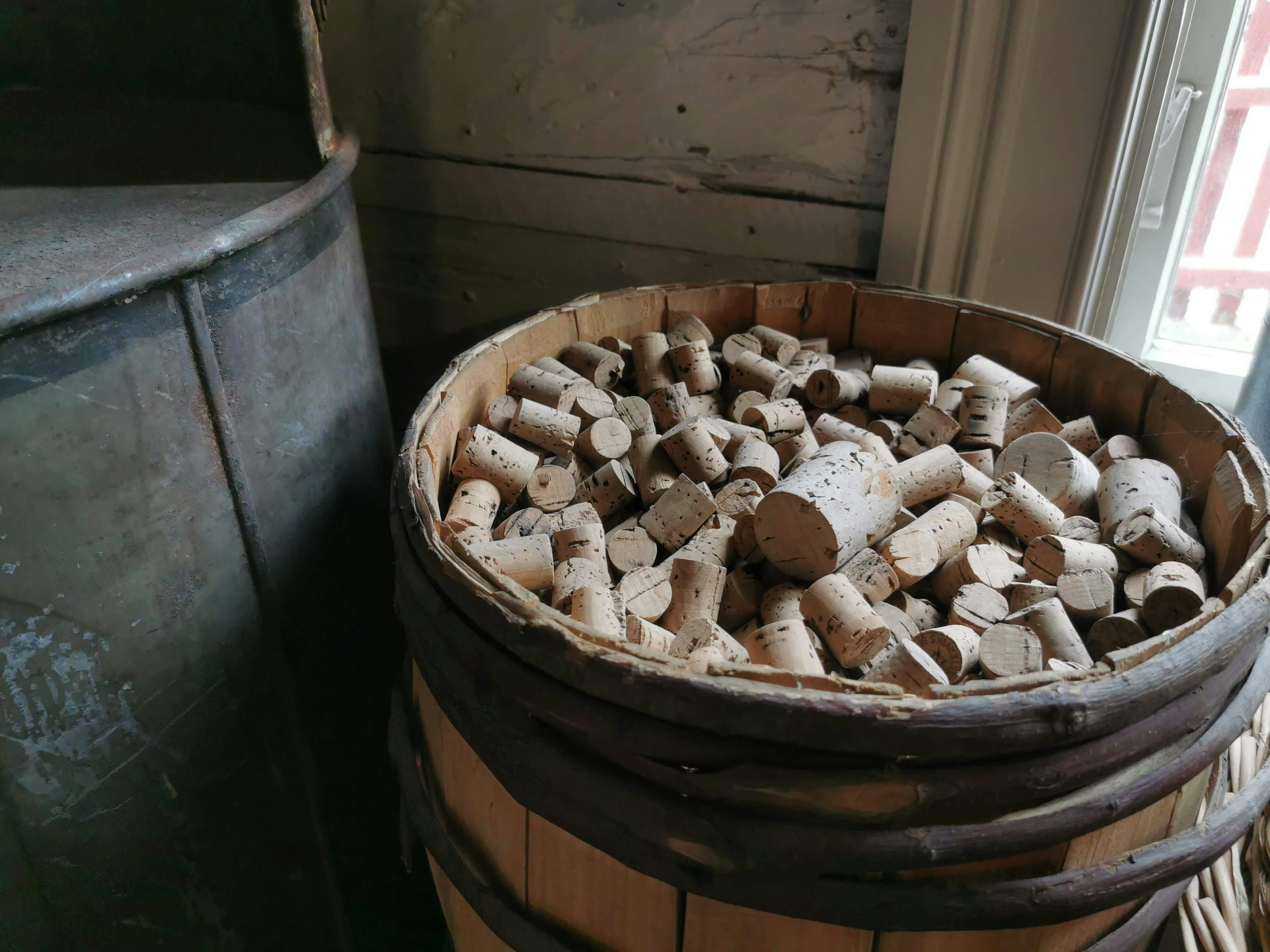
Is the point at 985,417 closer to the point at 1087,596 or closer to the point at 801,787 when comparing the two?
the point at 1087,596

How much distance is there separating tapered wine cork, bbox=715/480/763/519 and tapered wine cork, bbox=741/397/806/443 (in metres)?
0.11

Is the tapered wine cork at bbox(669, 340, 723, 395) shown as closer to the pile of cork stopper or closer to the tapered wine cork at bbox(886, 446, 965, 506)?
the pile of cork stopper

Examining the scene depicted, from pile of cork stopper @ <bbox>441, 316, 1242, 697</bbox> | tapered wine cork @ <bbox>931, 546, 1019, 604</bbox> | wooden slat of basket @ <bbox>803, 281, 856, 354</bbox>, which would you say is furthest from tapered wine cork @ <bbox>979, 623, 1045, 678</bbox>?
wooden slat of basket @ <bbox>803, 281, 856, 354</bbox>

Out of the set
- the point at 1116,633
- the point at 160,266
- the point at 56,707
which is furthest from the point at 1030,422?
the point at 56,707

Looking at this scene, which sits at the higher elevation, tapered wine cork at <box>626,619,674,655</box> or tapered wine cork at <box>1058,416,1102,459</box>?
tapered wine cork at <box>1058,416,1102,459</box>

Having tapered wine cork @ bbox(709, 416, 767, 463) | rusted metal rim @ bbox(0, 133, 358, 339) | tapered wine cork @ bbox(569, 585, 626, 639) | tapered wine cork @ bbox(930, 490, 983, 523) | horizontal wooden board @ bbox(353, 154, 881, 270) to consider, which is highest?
rusted metal rim @ bbox(0, 133, 358, 339)

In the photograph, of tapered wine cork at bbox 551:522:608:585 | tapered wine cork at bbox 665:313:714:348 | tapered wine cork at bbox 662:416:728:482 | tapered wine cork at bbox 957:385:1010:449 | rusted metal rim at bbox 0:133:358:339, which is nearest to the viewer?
rusted metal rim at bbox 0:133:358:339

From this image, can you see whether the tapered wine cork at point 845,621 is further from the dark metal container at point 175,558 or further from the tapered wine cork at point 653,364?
the dark metal container at point 175,558

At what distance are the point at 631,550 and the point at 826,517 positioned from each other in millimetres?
222

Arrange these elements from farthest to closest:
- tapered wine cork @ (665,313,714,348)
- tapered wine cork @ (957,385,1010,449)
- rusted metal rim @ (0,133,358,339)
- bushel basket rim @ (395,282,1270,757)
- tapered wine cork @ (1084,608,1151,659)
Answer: tapered wine cork @ (665,313,714,348)
tapered wine cork @ (957,385,1010,449)
tapered wine cork @ (1084,608,1151,659)
rusted metal rim @ (0,133,358,339)
bushel basket rim @ (395,282,1270,757)

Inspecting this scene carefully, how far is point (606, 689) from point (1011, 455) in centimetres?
70

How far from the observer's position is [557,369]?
117 cm

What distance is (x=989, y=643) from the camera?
2.63ft

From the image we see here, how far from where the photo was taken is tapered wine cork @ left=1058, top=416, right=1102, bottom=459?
3.70ft
